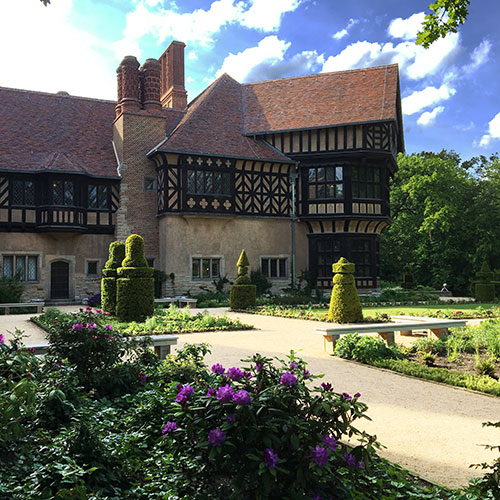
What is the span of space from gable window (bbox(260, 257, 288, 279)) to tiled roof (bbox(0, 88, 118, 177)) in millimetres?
8884

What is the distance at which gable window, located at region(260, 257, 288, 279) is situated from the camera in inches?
1077

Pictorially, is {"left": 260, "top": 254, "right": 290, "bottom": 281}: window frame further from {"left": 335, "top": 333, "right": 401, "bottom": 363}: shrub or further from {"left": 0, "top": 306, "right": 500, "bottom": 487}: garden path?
{"left": 335, "top": 333, "right": 401, "bottom": 363}: shrub

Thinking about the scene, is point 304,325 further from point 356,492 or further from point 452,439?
point 356,492

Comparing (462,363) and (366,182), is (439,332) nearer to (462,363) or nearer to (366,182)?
(462,363)

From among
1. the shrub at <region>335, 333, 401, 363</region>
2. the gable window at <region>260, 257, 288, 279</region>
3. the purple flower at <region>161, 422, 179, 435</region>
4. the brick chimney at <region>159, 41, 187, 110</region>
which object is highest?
the brick chimney at <region>159, 41, 187, 110</region>

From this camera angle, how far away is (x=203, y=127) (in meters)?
26.7

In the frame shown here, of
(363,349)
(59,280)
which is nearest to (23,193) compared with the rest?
(59,280)

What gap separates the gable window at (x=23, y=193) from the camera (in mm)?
23406

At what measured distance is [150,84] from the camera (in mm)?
26500

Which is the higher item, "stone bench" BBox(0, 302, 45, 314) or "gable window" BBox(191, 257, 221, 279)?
"gable window" BBox(191, 257, 221, 279)

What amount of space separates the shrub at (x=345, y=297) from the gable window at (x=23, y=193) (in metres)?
15.8

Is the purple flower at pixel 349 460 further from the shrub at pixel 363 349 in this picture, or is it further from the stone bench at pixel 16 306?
the stone bench at pixel 16 306

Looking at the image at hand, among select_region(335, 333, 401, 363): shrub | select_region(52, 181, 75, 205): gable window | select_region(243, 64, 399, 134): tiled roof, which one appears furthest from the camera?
select_region(243, 64, 399, 134): tiled roof

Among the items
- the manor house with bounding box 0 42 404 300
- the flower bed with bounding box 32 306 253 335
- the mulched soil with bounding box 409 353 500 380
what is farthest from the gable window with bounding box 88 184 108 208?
the mulched soil with bounding box 409 353 500 380
